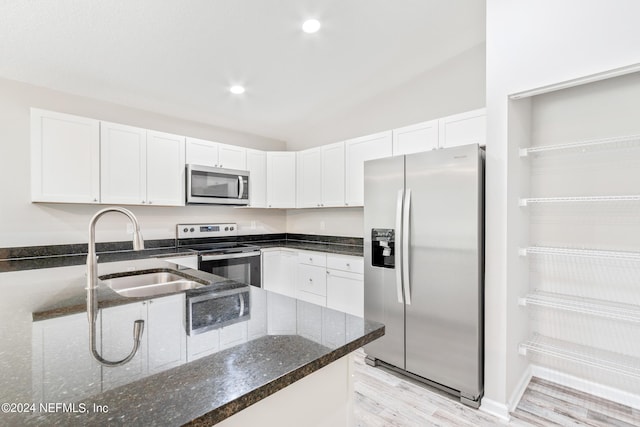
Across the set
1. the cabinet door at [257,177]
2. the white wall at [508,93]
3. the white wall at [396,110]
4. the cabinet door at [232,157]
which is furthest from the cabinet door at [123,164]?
the white wall at [508,93]

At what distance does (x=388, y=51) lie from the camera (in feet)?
10.0

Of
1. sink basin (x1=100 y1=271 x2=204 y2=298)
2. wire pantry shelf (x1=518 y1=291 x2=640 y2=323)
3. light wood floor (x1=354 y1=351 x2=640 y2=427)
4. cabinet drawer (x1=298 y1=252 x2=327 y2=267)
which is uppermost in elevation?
sink basin (x1=100 y1=271 x2=204 y2=298)

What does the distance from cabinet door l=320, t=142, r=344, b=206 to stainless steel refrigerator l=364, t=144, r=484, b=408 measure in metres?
1.07

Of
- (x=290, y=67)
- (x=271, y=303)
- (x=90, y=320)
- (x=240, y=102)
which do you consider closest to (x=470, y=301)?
(x=271, y=303)

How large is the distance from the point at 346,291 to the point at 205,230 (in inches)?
78.5

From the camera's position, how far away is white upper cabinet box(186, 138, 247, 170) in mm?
3648

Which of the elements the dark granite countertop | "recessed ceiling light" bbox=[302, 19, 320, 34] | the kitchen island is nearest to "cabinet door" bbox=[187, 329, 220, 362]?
the kitchen island

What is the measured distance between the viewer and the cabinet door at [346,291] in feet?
10.5

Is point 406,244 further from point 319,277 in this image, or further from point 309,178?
point 309,178

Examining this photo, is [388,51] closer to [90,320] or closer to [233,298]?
[233,298]

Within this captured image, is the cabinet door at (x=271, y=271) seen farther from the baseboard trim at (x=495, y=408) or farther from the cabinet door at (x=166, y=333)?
the cabinet door at (x=166, y=333)

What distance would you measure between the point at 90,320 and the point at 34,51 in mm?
2663

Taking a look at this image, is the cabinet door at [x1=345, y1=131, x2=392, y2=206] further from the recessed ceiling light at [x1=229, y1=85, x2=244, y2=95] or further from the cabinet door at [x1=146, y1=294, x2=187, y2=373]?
the cabinet door at [x1=146, y1=294, x2=187, y2=373]

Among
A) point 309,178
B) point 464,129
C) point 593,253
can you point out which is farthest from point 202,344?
point 309,178
